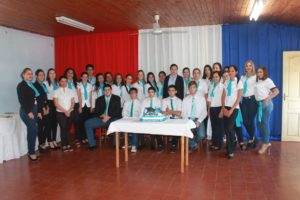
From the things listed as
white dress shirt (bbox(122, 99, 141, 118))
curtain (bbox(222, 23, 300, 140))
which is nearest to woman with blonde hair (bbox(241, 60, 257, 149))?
curtain (bbox(222, 23, 300, 140))

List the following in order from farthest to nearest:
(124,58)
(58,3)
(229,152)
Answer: (124,58), (229,152), (58,3)

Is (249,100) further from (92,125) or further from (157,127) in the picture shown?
(92,125)

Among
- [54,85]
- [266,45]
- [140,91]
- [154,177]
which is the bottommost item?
[154,177]

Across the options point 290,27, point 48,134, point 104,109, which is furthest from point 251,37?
point 48,134

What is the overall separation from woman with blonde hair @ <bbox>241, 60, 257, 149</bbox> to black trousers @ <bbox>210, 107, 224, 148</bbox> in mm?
556

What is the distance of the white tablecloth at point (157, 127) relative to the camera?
159 inches

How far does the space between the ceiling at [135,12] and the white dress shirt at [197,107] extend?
1549mm

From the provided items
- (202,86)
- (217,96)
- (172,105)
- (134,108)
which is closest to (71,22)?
(134,108)

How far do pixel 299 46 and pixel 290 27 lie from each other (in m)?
0.44

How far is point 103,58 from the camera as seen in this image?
7395 mm

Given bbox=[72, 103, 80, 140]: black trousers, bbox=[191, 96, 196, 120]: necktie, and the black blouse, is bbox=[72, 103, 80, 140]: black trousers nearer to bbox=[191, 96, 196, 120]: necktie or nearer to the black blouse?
the black blouse

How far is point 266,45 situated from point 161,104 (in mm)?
2685

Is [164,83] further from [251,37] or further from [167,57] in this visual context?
[251,37]

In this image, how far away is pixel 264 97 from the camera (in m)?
5.07
